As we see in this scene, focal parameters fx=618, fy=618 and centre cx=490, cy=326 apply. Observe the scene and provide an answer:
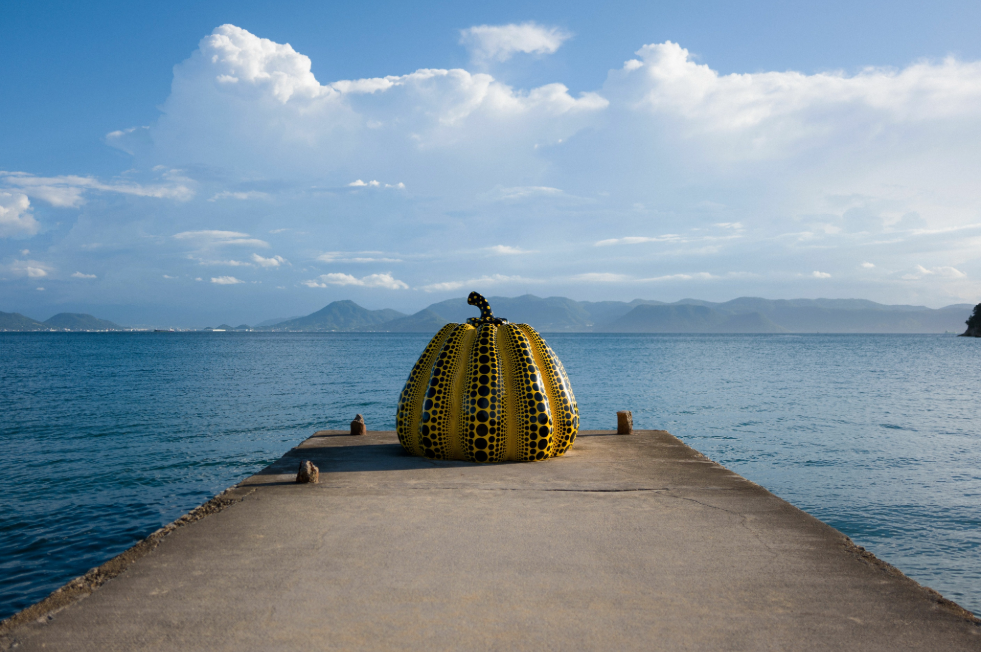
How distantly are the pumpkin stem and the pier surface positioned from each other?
128 inches

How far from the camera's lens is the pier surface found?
4090 millimetres

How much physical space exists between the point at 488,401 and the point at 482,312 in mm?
1963

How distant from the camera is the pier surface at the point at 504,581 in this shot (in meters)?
4.09

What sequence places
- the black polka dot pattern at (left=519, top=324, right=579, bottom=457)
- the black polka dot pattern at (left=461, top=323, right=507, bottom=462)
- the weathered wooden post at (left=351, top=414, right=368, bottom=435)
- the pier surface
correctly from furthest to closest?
the weathered wooden post at (left=351, top=414, right=368, bottom=435)
the black polka dot pattern at (left=519, top=324, right=579, bottom=457)
the black polka dot pattern at (left=461, top=323, right=507, bottom=462)
the pier surface

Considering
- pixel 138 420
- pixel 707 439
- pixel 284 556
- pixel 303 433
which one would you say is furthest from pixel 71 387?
pixel 284 556

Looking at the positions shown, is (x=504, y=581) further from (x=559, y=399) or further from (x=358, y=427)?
(x=358, y=427)

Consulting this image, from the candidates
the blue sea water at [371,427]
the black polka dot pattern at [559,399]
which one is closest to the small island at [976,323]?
the blue sea water at [371,427]

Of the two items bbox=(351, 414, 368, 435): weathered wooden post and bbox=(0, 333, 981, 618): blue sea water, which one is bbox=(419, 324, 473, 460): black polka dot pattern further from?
bbox=(0, 333, 981, 618): blue sea water

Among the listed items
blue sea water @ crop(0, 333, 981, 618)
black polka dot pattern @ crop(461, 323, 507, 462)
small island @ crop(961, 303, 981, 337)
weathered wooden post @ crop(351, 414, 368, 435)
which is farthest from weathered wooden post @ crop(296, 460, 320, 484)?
small island @ crop(961, 303, 981, 337)

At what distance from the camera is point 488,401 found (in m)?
9.38

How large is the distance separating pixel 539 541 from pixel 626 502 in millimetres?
1862

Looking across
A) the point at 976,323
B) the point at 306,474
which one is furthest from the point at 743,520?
the point at 976,323

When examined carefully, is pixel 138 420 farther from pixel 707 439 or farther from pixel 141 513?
pixel 707 439

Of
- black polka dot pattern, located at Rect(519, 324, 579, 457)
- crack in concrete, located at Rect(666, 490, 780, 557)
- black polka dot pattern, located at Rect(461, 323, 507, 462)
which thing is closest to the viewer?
crack in concrete, located at Rect(666, 490, 780, 557)
